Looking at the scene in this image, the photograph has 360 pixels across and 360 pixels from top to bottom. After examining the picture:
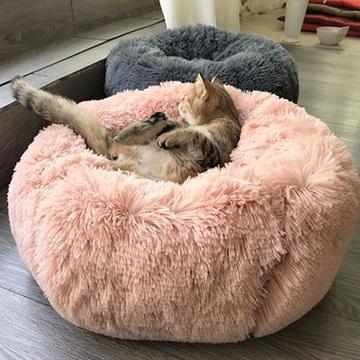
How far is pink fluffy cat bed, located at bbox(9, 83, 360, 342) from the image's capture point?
2.84 feet

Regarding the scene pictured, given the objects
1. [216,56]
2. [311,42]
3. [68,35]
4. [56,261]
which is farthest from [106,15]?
[56,261]

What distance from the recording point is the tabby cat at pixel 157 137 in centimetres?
119

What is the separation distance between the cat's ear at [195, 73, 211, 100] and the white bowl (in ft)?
6.02

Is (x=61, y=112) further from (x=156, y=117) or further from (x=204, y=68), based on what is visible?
(x=204, y=68)

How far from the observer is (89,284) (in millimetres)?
881

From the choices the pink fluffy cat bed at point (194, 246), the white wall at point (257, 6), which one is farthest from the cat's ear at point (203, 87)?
the white wall at point (257, 6)

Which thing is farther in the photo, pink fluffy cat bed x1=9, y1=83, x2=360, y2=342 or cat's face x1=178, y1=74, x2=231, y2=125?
cat's face x1=178, y1=74, x2=231, y2=125

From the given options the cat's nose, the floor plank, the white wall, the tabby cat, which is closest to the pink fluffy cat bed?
the floor plank

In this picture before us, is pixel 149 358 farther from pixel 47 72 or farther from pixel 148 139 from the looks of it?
pixel 47 72

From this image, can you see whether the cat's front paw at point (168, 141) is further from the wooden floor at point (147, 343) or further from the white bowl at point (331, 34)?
the white bowl at point (331, 34)

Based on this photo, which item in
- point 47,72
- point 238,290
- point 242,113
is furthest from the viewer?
point 47,72

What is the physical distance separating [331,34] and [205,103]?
1856mm

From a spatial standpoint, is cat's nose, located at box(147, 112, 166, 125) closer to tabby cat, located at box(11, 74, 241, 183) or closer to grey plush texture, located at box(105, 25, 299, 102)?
tabby cat, located at box(11, 74, 241, 183)

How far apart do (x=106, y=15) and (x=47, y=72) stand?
2.51 feet
